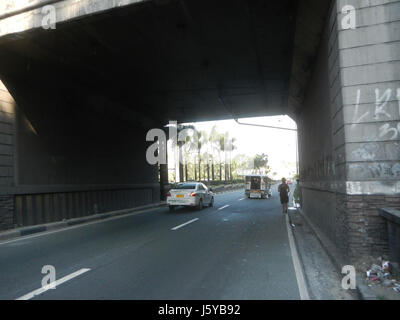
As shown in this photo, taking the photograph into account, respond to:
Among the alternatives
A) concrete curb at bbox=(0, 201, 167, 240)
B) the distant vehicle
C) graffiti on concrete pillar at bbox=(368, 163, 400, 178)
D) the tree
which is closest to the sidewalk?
graffiti on concrete pillar at bbox=(368, 163, 400, 178)

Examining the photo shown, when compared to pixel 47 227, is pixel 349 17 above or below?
above

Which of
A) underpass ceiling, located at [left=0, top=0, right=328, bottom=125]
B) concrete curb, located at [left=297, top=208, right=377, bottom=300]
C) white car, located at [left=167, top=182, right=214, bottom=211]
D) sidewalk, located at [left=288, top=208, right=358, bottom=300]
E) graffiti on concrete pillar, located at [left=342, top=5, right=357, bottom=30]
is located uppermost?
underpass ceiling, located at [left=0, top=0, right=328, bottom=125]

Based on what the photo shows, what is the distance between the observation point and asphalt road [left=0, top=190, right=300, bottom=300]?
4.78 m

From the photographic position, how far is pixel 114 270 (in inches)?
234

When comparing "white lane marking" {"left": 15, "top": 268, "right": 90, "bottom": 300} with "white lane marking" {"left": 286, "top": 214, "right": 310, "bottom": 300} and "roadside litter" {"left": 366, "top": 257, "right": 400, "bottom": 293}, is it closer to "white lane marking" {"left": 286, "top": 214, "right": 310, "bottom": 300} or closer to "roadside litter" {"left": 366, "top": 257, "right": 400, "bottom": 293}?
"white lane marking" {"left": 286, "top": 214, "right": 310, "bottom": 300}

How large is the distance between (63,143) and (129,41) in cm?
606

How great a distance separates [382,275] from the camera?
16.1 feet

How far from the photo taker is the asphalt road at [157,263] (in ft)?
15.7

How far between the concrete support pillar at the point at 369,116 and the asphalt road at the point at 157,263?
1.60m

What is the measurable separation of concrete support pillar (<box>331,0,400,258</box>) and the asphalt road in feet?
5.24

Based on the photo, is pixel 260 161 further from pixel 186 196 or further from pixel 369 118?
pixel 369 118

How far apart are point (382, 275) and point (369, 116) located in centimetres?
265

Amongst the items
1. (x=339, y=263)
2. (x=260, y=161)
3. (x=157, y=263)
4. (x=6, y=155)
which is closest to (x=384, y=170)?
(x=339, y=263)

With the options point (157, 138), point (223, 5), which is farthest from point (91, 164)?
point (223, 5)
